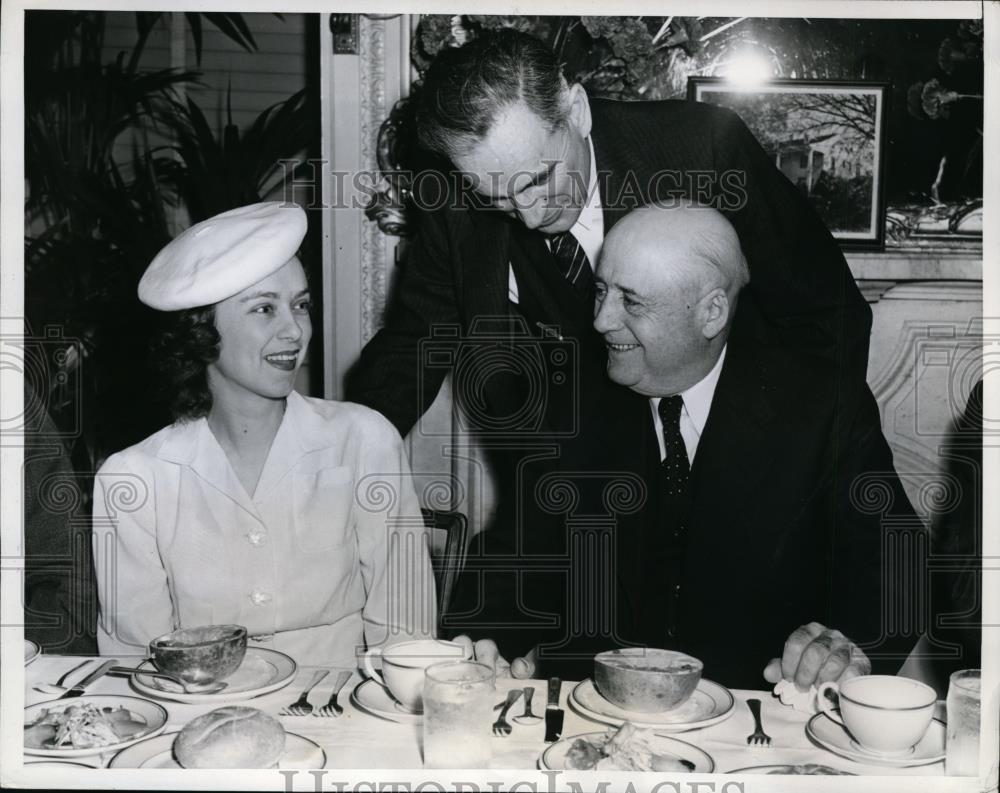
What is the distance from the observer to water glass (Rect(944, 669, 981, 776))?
127cm

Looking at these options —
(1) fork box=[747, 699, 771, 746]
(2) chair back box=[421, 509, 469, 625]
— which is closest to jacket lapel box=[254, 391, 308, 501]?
(2) chair back box=[421, 509, 469, 625]

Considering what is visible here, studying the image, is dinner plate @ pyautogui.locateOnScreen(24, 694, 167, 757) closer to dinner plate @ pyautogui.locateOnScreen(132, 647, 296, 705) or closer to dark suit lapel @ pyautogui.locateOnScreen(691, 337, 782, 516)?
dinner plate @ pyautogui.locateOnScreen(132, 647, 296, 705)

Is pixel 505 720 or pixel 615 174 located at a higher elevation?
pixel 615 174

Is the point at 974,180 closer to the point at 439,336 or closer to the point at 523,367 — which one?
the point at 523,367

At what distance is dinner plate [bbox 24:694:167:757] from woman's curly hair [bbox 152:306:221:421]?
47 cm

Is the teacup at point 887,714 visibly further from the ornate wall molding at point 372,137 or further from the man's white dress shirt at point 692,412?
the ornate wall molding at point 372,137

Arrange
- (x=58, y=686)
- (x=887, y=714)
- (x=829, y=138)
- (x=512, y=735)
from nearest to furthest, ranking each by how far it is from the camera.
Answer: (x=887, y=714)
(x=512, y=735)
(x=58, y=686)
(x=829, y=138)

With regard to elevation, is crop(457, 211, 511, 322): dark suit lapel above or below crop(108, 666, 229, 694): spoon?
above

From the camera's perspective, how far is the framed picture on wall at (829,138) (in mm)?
1597

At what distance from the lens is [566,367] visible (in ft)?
5.34

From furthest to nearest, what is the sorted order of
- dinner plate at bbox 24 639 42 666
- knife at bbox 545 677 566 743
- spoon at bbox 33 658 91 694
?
dinner plate at bbox 24 639 42 666 → spoon at bbox 33 658 91 694 → knife at bbox 545 677 566 743

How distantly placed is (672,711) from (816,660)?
30 cm

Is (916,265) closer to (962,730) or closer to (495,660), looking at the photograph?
(962,730)

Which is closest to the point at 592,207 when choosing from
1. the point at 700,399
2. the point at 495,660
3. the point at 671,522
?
the point at 700,399
